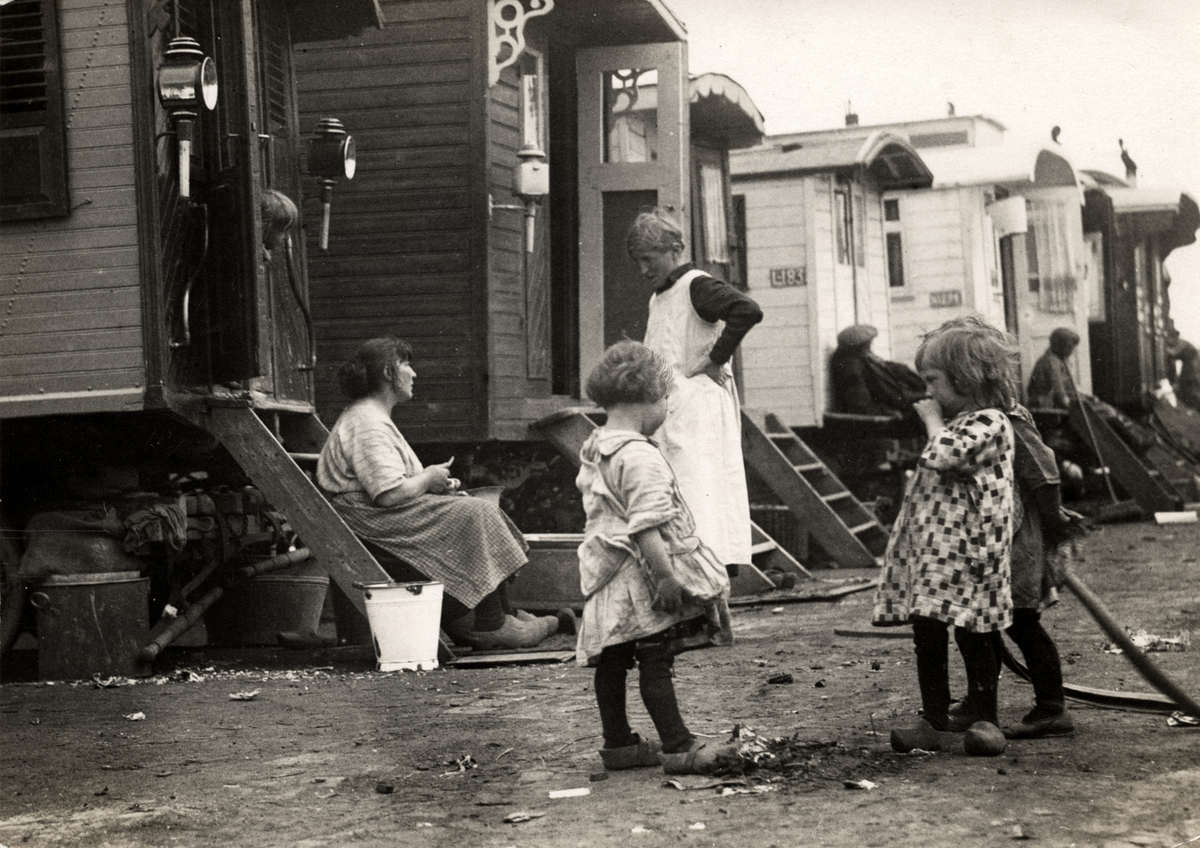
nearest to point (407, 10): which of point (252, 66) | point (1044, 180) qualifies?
point (252, 66)

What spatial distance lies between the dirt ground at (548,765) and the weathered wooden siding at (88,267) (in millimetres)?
1375

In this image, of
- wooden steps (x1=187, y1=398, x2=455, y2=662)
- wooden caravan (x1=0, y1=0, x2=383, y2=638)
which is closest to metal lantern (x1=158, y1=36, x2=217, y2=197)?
wooden caravan (x1=0, y1=0, x2=383, y2=638)

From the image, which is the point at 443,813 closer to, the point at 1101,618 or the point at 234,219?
the point at 1101,618

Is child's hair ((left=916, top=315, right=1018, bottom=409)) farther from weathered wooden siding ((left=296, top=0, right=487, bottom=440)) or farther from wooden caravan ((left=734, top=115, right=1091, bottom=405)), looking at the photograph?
wooden caravan ((left=734, top=115, right=1091, bottom=405))

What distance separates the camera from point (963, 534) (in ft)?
14.6

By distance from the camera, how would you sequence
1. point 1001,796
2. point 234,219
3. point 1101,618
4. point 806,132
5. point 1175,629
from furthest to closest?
point 806,132
point 234,219
point 1175,629
point 1101,618
point 1001,796

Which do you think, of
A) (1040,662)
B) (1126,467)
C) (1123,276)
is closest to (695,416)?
(1040,662)

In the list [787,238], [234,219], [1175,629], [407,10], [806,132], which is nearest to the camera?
[1175,629]

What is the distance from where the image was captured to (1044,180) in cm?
1900

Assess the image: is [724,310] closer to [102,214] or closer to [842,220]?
[102,214]

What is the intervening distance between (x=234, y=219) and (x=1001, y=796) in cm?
506

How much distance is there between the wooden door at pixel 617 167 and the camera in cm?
1112

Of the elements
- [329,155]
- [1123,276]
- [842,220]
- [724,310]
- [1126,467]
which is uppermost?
[842,220]

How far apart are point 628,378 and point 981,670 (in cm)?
129
